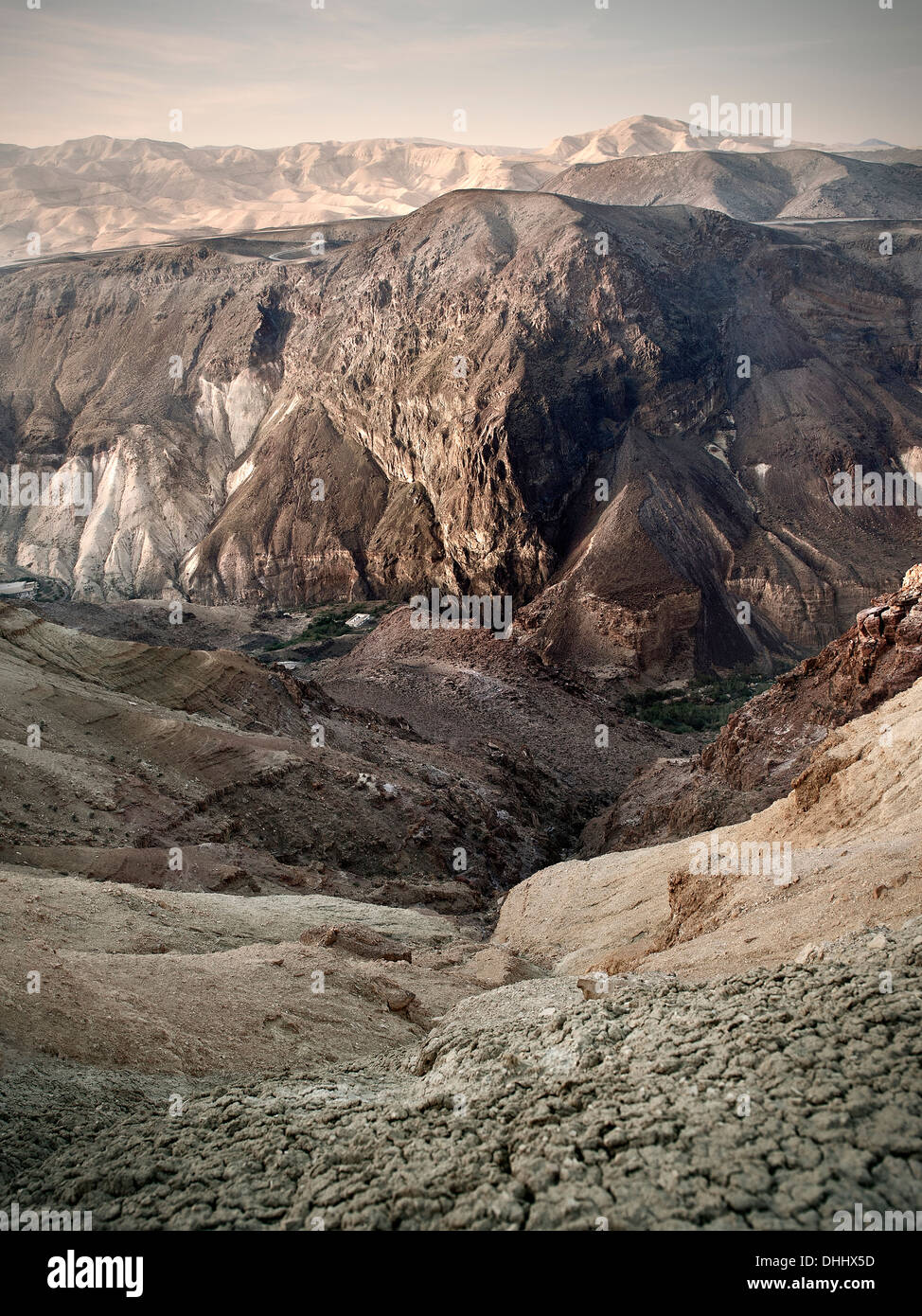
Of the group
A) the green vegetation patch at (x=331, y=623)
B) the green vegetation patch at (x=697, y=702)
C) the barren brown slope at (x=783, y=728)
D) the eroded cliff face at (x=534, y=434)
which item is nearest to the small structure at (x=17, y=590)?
the eroded cliff face at (x=534, y=434)

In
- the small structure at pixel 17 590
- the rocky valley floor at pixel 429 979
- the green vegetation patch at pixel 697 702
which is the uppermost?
the small structure at pixel 17 590

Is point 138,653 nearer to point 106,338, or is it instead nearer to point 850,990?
point 850,990

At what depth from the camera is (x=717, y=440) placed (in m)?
44.7

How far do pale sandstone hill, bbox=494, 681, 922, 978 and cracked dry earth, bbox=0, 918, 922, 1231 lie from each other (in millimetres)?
1053

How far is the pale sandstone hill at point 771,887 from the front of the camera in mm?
7035

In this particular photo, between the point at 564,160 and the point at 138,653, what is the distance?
147191 millimetres

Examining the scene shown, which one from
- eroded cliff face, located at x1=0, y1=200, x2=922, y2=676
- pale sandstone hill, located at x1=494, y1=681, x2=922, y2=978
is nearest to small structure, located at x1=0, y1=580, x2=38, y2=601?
eroded cliff face, located at x1=0, y1=200, x2=922, y2=676

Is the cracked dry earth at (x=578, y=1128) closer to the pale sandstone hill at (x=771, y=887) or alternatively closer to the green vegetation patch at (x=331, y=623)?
the pale sandstone hill at (x=771, y=887)

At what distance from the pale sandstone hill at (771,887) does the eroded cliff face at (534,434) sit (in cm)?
2269

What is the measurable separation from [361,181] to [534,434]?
425ft

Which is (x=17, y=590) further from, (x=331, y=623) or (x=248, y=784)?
(x=248, y=784)

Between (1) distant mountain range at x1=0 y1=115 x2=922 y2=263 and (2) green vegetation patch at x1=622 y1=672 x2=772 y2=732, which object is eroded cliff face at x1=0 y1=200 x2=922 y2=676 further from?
(1) distant mountain range at x1=0 y1=115 x2=922 y2=263
